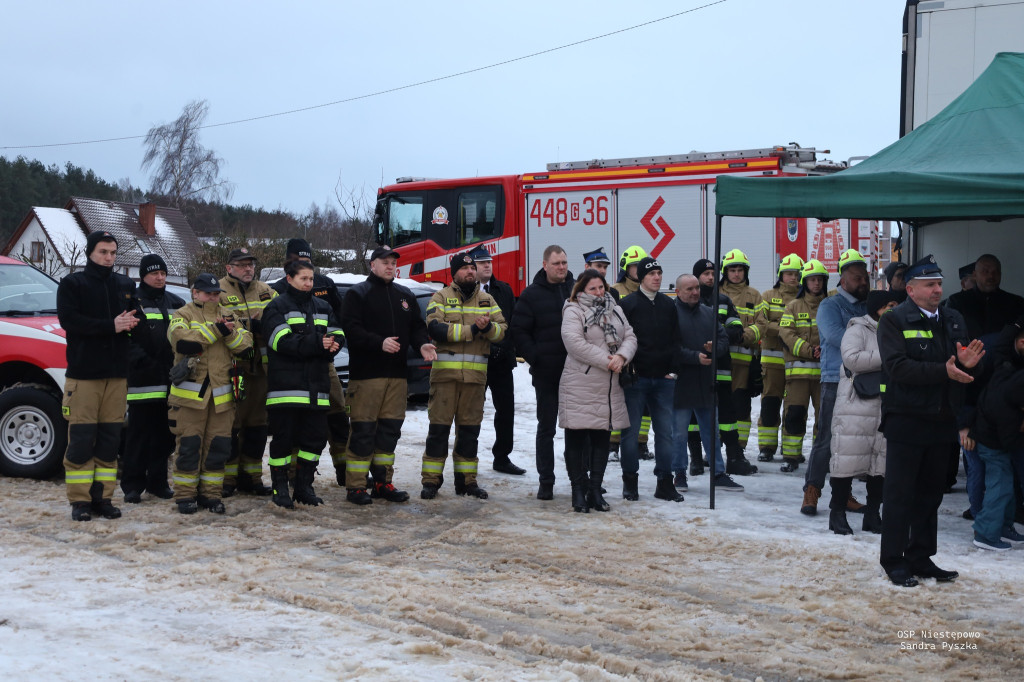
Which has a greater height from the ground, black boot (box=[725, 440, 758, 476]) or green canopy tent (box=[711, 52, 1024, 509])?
green canopy tent (box=[711, 52, 1024, 509])

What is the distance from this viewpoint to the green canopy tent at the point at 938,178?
6359mm

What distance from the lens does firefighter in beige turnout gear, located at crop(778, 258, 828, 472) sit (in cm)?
914

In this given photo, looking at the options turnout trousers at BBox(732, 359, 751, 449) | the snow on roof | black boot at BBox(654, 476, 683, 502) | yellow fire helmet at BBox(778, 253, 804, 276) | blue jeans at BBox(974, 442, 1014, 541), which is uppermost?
the snow on roof

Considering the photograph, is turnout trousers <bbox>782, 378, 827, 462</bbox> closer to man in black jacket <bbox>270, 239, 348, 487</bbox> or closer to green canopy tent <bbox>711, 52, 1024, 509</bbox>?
green canopy tent <bbox>711, 52, 1024, 509</bbox>

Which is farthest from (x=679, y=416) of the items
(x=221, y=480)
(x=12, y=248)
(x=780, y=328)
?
(x=12, y=248)

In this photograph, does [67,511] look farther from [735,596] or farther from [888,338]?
[888,338]

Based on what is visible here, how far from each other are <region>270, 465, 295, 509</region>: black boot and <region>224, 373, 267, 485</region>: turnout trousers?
19.4 inches

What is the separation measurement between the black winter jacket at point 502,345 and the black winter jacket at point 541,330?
630 mm

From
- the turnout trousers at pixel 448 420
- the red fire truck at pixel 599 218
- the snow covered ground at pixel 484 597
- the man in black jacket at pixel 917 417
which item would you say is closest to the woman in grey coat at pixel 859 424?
the snow covered ground at pixel 484 597

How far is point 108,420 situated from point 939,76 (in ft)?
24.9

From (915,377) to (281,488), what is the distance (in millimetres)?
4581

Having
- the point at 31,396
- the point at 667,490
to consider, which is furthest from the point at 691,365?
the point at 31,396

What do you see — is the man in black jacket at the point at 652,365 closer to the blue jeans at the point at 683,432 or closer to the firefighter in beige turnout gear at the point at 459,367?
the blue jeans at the point at 683,432

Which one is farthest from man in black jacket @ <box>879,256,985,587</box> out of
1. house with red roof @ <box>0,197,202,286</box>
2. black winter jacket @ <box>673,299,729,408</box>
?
house with red roof @ <box>0,197,202,286</box>
